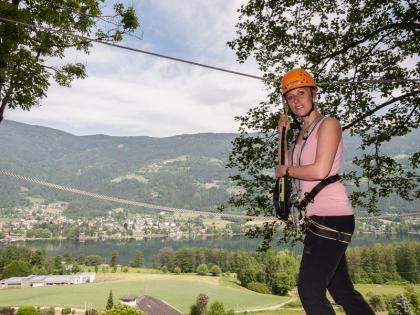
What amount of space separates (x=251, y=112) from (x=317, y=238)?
6.94m

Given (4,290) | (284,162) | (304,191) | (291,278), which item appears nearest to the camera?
(304,191)

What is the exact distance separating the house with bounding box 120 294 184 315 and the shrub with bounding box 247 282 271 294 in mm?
35385

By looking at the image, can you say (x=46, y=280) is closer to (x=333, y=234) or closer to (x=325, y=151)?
(x=333, y=234)

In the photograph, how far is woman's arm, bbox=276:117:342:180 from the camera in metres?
2.56

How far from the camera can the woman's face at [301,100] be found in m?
2.94

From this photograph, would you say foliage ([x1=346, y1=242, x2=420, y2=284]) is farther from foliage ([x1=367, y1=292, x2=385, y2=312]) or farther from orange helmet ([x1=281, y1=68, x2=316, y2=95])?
orange helmet ([x1=281, y1=68, x2=316, y2=95])

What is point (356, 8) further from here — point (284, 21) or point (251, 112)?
point (251, 112)

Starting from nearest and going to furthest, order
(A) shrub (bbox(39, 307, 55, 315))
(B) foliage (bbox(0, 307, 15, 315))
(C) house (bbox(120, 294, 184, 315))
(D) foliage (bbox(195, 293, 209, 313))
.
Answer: (B) foliage (bbox(0, 307, 15, 315)) → (A) shrub (bbox(39, 307, 55, 315)) → (C) house (bbox(120, 294, 184, 315)) → (D) foliage (bbox(195, 293, 209, 313))

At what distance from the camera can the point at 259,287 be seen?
422 ft

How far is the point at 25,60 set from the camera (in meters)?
7.70

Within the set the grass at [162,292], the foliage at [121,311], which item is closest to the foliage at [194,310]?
the grass at [162,292]

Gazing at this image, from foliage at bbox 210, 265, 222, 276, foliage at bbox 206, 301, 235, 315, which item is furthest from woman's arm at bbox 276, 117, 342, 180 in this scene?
foliage at bbox 210, 265, 222, 276

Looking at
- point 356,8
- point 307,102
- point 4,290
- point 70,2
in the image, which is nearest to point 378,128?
point 356,8

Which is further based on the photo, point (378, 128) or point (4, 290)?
point (4, 290)
